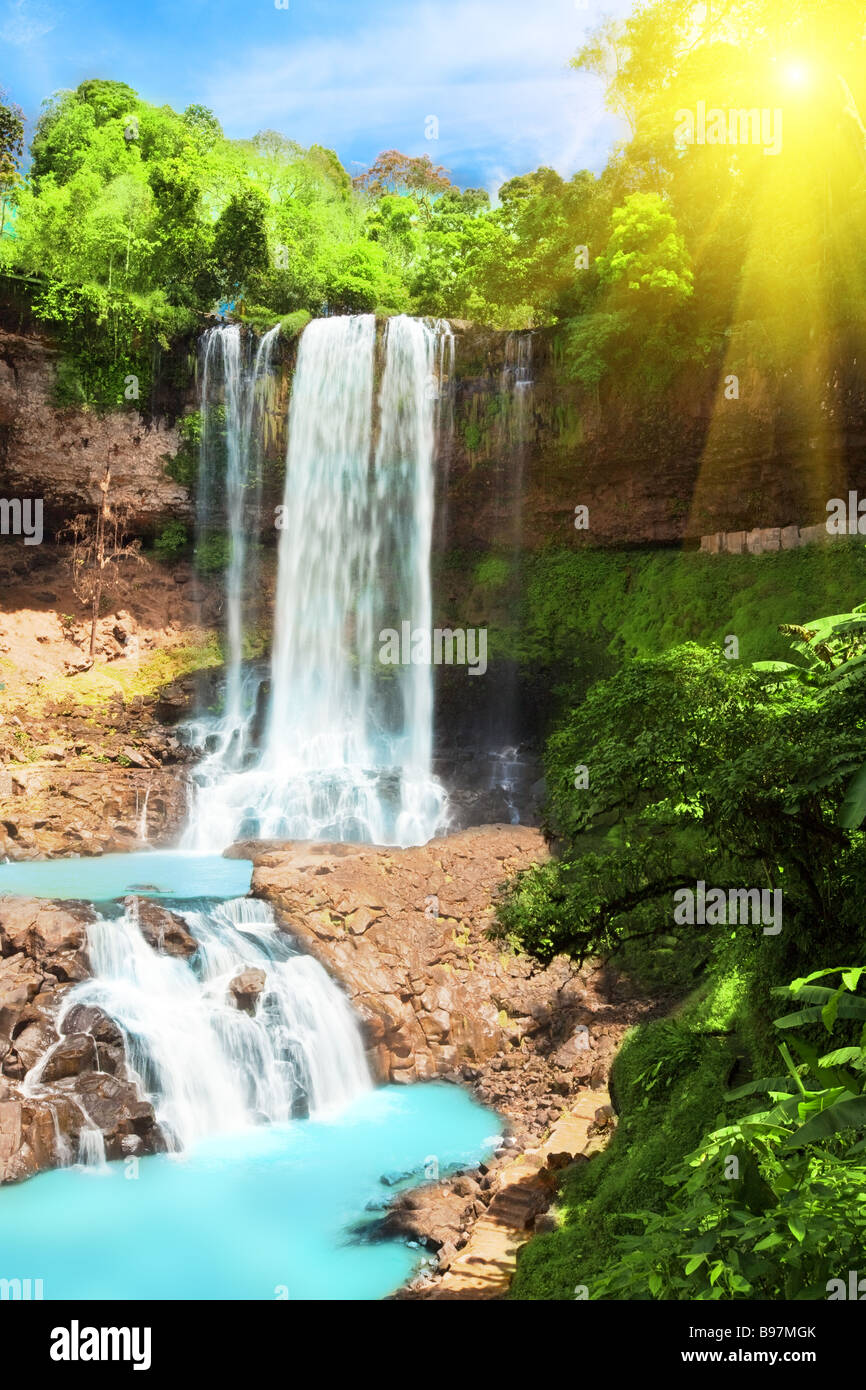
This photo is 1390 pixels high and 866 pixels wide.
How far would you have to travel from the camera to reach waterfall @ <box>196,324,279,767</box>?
101 ft

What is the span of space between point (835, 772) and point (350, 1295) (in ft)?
23.3

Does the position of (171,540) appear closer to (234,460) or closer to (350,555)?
(234,460)

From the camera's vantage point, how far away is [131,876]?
20922mm

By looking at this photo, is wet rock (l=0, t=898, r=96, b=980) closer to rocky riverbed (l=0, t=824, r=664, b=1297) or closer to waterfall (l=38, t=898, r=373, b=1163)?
rocky riverbed (l=0, t=824, r=664, b=1297)

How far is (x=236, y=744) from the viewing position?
1131 inches

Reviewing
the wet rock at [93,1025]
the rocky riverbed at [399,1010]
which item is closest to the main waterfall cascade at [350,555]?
the rocky riverbed at [399,1010]

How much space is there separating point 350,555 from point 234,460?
4923mm

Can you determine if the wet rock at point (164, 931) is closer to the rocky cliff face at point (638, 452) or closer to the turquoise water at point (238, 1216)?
the turquoise water at point (238, 1216)

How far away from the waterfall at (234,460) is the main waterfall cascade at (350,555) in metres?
0.16

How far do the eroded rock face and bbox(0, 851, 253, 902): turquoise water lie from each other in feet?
4.65

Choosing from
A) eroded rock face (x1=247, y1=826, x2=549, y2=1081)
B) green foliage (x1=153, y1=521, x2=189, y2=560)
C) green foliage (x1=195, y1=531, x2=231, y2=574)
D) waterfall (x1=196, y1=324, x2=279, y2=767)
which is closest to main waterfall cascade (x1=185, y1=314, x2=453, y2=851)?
waterfall (x1=196, y1=324, x2=279, y2=767)

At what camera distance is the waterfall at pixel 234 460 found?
30.8m

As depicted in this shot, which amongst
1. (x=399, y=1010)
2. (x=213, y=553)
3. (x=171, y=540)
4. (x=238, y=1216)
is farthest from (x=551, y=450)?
(x=238, y=1216)
